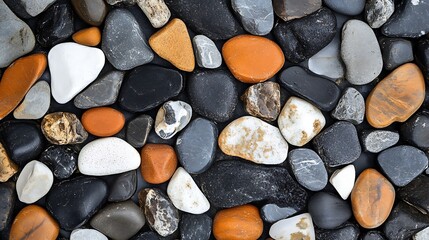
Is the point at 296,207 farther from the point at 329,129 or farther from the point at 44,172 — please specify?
the point at 44,172

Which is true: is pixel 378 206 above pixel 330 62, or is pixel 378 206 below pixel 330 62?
below

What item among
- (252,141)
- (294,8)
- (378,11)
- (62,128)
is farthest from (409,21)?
(62,128)

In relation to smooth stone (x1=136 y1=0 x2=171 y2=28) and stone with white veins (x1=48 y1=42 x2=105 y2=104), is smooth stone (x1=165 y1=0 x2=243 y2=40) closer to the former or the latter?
smooth stone (x1=136 y1=0 x2=171 y2=28)

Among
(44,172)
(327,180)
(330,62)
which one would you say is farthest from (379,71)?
(44,172)

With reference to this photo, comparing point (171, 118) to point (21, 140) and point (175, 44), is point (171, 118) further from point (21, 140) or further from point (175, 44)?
point (21, 140)

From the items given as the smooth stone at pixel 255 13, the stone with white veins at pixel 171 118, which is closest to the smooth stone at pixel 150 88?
the stone with white veins at pixel 171 118

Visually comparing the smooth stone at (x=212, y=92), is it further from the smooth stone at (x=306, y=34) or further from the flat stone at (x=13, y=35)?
the flat stone at (x=13, y=35)
